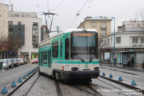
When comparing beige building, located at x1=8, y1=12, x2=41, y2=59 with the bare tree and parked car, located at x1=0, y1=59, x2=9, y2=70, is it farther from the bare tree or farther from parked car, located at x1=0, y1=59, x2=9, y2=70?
parked car, located at x1=0, y1=59, x2=9, y2=70

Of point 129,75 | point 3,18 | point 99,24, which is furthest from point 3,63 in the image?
point 99,24

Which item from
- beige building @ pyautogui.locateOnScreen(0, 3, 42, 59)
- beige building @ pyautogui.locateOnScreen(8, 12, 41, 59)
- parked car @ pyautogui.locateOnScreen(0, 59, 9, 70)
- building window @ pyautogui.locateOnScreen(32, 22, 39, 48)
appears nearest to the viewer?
parked car @ pyautogui.locateOnScreen(0, 59, 9, 70)

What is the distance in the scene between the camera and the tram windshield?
12570 millimetres

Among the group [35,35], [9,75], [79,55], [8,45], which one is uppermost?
[35,35]

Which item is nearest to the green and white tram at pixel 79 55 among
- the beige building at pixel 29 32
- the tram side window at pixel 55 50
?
the tram side window at pixel 55 50

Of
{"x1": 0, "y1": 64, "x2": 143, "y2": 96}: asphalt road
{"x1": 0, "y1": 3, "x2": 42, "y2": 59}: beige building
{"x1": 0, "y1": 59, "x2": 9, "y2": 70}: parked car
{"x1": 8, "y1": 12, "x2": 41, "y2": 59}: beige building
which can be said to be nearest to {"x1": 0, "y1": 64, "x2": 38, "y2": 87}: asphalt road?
{"x1": 0, "y1": 64, "x2": 143, "y2": 96}: asphalt road

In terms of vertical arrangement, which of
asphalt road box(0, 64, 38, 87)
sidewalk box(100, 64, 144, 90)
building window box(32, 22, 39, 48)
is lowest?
asphalt road box(0, 64, 38, 87)

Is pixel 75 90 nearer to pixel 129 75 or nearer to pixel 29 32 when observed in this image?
pixel 129 75

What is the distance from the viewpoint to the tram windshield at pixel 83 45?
12.6 m

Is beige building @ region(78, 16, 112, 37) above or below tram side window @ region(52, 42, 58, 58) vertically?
above

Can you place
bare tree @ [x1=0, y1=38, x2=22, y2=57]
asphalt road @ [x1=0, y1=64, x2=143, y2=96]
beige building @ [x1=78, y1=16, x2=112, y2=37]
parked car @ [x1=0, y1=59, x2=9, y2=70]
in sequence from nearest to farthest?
asphalt road @ [x1=0, y1=64, x2=143, y2=96]
parked car @ [x1=0, y1=59, x2=9, y2=70]
bare tree @ [x1=0, y1=38, x2=22, y2=57]
beige building @ [x1=78, y1=16, x2=112, y2=37]

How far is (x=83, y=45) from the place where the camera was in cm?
1268

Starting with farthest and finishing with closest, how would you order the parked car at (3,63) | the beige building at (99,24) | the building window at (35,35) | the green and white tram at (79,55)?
the beige building at (99,24) < the building window at (35,35) < the parked car at (3,63) < the green and white tram at (79,55)

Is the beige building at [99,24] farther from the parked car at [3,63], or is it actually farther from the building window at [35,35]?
the parked car at [3,63]
